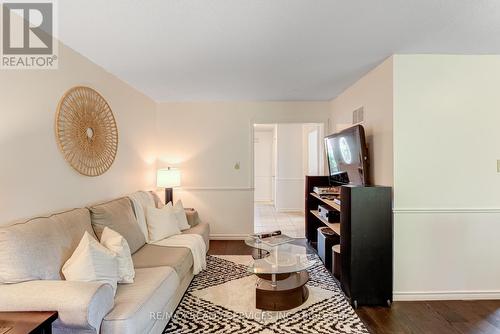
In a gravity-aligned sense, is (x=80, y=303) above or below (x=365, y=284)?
above

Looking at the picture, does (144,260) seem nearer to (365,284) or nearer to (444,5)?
(365,284)

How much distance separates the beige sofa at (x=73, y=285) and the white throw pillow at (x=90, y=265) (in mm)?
78

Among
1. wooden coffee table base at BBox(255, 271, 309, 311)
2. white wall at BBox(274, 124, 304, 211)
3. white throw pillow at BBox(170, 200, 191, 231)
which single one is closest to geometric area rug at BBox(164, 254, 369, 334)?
wooden coffee table base at BBox(255, 271, 309, 311)

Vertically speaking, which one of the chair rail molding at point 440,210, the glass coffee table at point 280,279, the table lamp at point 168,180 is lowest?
the glass coffee table at point 280,279

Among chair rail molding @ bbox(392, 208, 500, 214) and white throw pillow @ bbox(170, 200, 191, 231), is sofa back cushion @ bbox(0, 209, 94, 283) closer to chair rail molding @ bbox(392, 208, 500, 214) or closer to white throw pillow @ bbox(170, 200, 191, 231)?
white throw pillow @ bbox(170, 200, 191, 231)

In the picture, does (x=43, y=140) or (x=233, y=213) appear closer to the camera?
(x=43, y=140)

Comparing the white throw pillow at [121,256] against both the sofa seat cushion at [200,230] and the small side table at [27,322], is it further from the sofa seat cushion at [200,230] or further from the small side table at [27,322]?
the sofa seat cushion at [200,230]

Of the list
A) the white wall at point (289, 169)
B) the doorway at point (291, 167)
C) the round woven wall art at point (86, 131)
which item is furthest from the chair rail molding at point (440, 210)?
the white wall at point (289, 169)

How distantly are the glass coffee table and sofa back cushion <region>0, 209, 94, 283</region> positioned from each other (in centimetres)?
149

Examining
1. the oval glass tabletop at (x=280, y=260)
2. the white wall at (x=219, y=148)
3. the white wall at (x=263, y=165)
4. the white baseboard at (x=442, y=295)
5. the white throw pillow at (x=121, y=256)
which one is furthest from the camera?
the white wall at (x=263, y=165)

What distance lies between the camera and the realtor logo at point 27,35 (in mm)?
1796

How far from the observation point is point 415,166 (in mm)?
2553

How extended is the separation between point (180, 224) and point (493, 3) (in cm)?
345

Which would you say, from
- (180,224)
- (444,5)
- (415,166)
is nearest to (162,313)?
(180,224)
